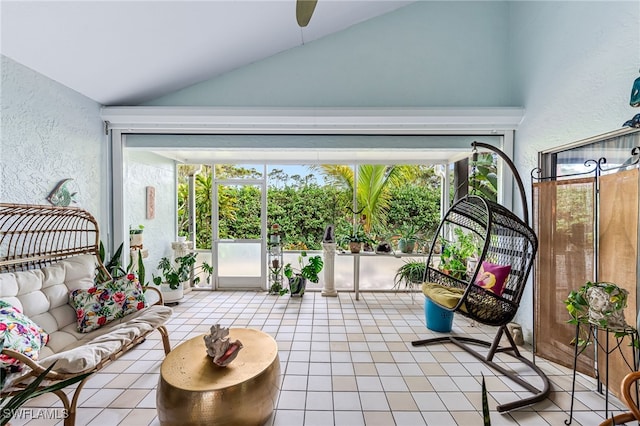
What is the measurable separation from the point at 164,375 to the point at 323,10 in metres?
3.54

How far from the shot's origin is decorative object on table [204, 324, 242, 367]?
187 cm

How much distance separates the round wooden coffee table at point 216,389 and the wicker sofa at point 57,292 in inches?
19.6

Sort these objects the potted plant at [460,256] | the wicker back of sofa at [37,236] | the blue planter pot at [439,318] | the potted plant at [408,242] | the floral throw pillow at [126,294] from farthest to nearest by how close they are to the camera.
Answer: the potted plant at [408,242] → the potted plant at [460,256] → the blue planter pot at [439,318] → the floral throw pillow at [126,294] → the wicker back of sofa at [37,236]

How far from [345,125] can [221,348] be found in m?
2.83

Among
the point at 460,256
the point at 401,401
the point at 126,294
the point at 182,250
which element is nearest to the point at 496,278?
the point at 460,256

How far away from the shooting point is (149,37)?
2.71 metres

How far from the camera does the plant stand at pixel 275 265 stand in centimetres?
472

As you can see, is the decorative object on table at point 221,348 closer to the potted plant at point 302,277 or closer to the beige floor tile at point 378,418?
the beige floor tile at point 378,418

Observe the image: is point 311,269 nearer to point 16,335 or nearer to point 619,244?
point 16,335

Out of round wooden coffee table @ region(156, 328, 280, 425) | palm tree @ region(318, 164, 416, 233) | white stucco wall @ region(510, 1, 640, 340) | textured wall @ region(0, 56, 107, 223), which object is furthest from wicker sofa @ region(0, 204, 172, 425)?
white stucco wall @ region(510, 1, 640, 340)

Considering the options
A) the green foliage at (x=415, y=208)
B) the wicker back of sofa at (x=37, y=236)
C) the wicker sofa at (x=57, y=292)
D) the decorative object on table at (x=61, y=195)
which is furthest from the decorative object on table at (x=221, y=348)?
the green foliage at (x=415, y=208)

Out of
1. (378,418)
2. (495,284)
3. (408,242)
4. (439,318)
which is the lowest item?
(378,418)

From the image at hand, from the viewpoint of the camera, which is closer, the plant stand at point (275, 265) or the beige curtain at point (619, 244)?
the beige curtain at point (619, 244)

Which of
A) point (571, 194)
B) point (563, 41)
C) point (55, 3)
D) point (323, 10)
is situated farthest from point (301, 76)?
point (571, 194)
